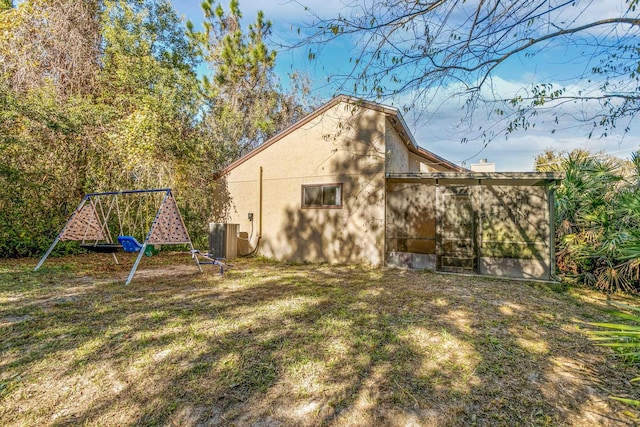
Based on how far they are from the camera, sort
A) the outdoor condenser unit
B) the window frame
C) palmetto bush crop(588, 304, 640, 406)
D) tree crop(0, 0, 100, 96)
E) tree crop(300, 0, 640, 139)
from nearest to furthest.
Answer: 1. palmetto bush crop(588, 304, 640, 406)
2. tree crop(300, 0, 640, 139)
3. the window frame
4. tree crop(0, 0, 100, 96)
5. the outdoor condenser unit

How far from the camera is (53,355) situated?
2998mm

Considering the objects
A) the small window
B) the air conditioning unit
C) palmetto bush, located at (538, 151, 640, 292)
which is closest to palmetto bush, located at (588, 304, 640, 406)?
palmetto bush, located at (538, 151, 640, 292)

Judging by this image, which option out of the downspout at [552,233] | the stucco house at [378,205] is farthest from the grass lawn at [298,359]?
the stucco house at [378,205]

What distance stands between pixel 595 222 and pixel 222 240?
926 centimetres

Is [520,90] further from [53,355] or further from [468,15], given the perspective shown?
[53,355]

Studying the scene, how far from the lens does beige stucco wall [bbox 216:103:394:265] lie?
8.26 meters

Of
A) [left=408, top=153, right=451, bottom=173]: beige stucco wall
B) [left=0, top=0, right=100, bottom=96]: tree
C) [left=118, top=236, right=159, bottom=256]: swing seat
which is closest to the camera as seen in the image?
[left=118, top=236, right=159, bottom=256]: swing seat

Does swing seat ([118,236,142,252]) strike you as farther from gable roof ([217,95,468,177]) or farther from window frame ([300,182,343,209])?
gable roof ([217,95,468,177])

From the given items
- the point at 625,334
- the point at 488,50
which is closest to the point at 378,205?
the point at 488,50

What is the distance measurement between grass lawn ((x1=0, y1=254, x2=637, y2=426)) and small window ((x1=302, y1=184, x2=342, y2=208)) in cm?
359

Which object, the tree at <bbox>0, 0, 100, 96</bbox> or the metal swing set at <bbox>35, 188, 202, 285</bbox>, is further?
the tree at <bbox>0, 0, 100, 96</bbox>

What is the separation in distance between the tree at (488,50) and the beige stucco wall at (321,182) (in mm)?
3083

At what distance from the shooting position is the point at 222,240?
9.41 meters

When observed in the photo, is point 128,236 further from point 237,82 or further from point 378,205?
point 237,82
